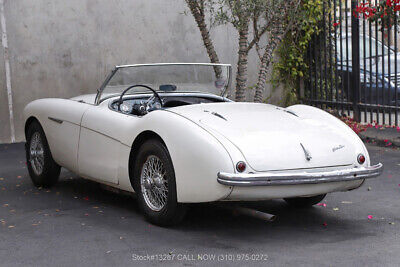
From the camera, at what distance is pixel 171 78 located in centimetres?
633

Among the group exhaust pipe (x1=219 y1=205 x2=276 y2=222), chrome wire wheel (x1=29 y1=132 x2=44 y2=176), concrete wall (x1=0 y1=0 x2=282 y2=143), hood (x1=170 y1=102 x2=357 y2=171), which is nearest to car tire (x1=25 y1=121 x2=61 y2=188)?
Answer: chrome wire wheel (x1=29 y1=132 x2=44 y2=176)

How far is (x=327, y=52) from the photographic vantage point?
11.5m

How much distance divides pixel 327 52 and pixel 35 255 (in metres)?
8.07

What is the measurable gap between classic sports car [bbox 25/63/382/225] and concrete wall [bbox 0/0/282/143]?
414 cm

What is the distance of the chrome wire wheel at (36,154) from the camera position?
6844mm

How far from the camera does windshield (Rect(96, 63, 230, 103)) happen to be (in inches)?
244

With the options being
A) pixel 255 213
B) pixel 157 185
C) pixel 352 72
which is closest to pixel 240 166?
pixel 255 213

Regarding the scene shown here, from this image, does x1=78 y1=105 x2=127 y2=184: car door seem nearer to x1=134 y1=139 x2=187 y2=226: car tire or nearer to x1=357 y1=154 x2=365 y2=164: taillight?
x1=134 y1=139 x2=187 y2=226: car tire

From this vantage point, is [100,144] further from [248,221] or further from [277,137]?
[277,137]

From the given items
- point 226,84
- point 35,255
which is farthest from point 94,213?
point 226,84

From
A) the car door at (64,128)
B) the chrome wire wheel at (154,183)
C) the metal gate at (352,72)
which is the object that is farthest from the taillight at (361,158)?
the metal gate at (352,72)

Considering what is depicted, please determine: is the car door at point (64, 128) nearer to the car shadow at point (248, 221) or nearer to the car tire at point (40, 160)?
the car tire at point (40, 160)

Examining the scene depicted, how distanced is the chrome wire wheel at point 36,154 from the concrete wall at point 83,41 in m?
3.69

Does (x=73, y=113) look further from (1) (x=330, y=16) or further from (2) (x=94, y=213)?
(1) (x=330, y=16)
